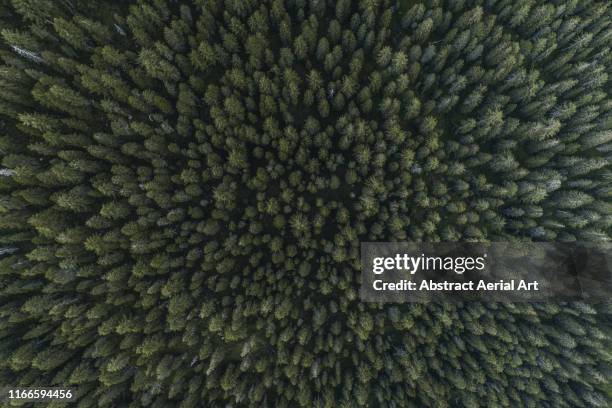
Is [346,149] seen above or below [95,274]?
above

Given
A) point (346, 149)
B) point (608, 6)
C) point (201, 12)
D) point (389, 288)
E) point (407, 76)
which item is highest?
point (608, 6)

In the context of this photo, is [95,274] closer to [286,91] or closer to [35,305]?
[35,305]

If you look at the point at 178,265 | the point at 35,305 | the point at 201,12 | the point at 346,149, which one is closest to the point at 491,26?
the point at 346,149

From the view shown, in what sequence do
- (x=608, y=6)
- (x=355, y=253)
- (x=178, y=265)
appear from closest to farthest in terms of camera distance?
(x=178, y=265) < (x=355, y=253) < (x=608, y=6)

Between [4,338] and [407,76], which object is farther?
[407,76]

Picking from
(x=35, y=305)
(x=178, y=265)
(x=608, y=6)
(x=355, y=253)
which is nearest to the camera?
(x=35, y=305)

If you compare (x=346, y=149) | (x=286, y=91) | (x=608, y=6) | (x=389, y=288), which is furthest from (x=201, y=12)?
(x=608, y=6)
